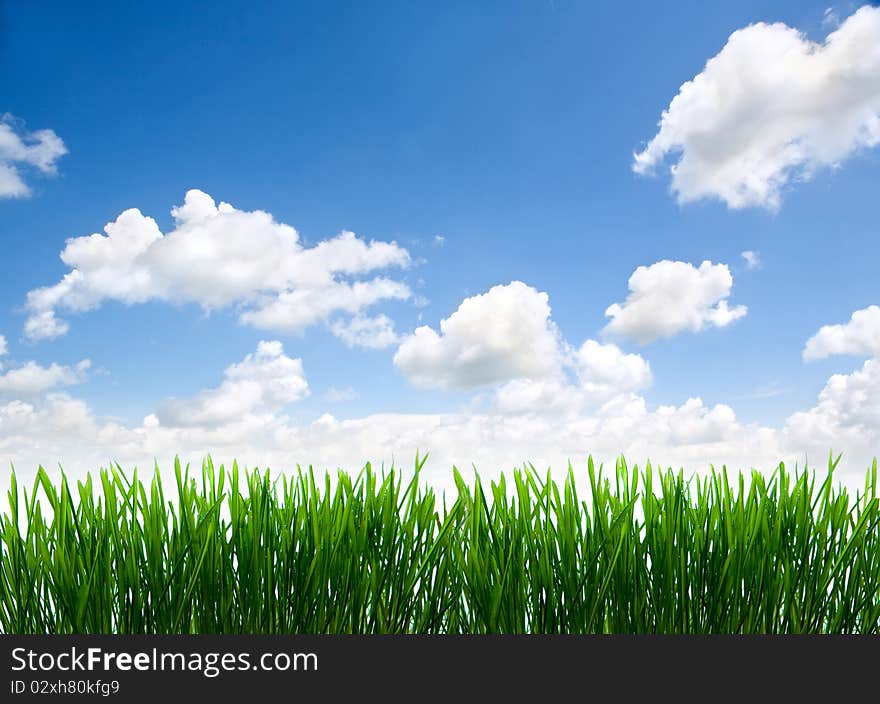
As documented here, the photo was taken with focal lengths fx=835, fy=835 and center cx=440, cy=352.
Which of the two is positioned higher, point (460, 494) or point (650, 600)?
point (460, 494)

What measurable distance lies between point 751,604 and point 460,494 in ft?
3.84

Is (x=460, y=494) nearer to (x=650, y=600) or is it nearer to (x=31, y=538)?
(x=650, y=600)

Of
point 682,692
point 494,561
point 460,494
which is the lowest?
point 682,692

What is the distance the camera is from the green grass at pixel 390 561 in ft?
9.88

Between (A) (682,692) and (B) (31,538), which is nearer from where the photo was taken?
(A) (682,692)

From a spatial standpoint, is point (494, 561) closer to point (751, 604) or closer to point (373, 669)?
point (373, 669)

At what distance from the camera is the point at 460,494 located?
305cm

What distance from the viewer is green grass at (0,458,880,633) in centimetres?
301

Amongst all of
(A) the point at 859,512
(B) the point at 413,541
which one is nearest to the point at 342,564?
(B) the point at 413,541

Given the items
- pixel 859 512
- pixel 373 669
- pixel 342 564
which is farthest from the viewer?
pixel 859 512

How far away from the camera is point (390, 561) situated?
9.93 feet

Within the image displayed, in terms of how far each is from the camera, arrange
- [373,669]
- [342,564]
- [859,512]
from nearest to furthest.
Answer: [373,669]
[342,564]
[859,512]

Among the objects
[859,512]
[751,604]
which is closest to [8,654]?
[751,604]

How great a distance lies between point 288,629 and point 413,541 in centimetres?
55
